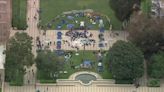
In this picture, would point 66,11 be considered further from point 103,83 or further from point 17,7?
→ point 103,83

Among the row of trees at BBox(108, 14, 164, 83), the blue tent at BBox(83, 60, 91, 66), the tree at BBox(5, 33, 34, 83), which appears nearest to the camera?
the tree at BBox(5, 33, 34, 83)

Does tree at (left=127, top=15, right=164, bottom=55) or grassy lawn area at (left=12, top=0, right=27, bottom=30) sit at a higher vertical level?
grassy lawn area at (left=12, top=0, right=27, bottom=30)

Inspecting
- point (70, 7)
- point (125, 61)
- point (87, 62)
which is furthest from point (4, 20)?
point (125, 61)

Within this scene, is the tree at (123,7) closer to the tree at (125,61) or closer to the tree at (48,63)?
the tree at (125,61)

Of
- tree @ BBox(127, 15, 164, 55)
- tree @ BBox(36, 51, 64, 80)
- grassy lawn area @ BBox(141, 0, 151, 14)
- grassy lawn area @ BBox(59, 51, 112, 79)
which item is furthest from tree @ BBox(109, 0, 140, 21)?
tree @ BBox(36, 51, 64, 80)

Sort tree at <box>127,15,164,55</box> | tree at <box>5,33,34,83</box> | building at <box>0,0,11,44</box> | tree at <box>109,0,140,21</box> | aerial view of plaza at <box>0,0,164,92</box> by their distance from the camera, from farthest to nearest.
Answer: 1. tree at <box>109,0,140,21</box>
2. building at <box>0,0,11,44</box>
3. tree at <box>127,15,164,55</box>
4. aerial view of plaza at <box>0,0,164,92</box>
5. tree at <box>5,33,34,83</box>

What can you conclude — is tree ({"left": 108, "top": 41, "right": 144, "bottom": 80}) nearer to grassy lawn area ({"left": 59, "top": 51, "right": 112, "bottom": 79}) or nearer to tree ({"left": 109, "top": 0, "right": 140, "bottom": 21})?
grassy lawn area ({"left": 59, "top": 51, "right": 112, "bottom": 79})

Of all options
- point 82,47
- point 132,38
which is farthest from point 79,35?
point 132,38
